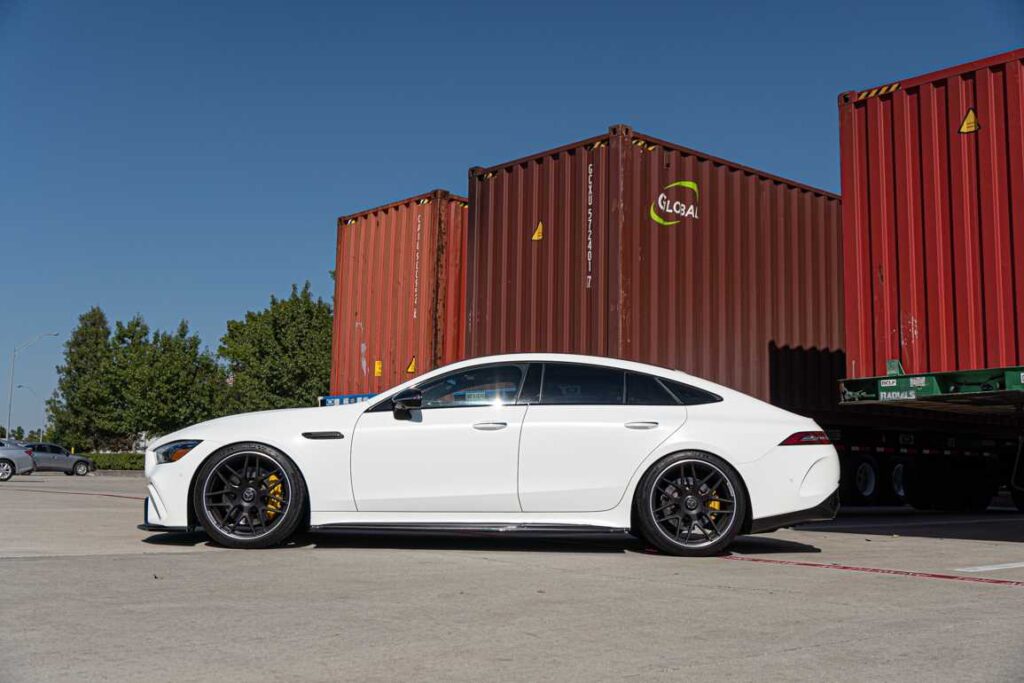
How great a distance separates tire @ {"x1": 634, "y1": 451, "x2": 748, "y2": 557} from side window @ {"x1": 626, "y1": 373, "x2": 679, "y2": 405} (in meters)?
0.40

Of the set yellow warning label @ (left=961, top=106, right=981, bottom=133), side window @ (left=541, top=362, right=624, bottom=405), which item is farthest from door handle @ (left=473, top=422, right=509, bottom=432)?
yellow warning label @ (left=961, top=106, right=981, bottom=133)

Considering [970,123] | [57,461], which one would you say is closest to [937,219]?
[970,123]

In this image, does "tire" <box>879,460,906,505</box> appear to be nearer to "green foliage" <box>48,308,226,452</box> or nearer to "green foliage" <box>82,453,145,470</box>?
"green foliage" <box>82,453,145,470</box>

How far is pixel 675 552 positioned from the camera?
6109 millimetres

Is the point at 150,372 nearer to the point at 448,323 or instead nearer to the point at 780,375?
the point at 448,323

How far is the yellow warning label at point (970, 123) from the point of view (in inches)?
347

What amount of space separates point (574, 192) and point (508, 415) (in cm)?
602

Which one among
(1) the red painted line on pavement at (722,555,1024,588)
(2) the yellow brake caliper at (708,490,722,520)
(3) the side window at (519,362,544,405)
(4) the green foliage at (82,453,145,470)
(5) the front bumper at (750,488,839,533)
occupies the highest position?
(3) the side window at (519,362,544,405)

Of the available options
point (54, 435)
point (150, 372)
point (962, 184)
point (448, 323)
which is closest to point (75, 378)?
point (54, 435)

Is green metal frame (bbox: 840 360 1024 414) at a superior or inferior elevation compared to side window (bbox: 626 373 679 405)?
superior

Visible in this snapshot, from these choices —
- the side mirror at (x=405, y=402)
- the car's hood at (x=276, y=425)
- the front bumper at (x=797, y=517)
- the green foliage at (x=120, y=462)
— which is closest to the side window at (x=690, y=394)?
the front bumper at (x=797, y=517)

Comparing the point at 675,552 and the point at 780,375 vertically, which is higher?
the point at 780,375

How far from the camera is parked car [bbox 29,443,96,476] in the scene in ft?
116

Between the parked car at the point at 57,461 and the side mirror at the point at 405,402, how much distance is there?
3320cm
